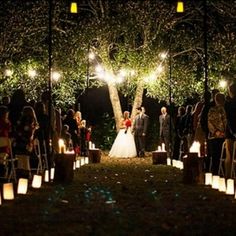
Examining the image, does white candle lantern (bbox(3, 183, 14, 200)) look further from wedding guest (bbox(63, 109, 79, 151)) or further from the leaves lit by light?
the leaves lit by light

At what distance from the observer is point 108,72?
27.2 m

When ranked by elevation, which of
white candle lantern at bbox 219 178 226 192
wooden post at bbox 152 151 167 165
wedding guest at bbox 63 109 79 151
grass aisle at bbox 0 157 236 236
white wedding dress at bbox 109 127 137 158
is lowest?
grass aisle at bbox 0 157 236 236

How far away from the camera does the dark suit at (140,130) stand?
24656 mm

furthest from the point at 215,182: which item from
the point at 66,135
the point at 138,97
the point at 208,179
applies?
the point at 138,97

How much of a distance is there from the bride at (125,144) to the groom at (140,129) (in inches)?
9.6

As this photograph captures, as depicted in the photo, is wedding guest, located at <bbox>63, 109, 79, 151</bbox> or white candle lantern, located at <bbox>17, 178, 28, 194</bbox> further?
wedding guest, located at <bbox>63, 109, 79, 151</bbox>

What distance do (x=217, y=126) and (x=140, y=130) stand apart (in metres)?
11.2

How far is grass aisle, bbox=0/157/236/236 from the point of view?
25.6 ft

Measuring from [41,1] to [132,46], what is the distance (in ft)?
13.4

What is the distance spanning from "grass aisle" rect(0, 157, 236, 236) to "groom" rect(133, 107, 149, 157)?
412 inches

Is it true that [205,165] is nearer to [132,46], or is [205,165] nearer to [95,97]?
[132,46]

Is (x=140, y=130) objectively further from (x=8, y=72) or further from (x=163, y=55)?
(x=8, y=72)

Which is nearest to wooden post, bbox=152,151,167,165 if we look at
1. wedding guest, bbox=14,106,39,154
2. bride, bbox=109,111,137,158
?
bride, bbox=109,111,137,158

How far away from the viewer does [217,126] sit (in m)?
13.7
